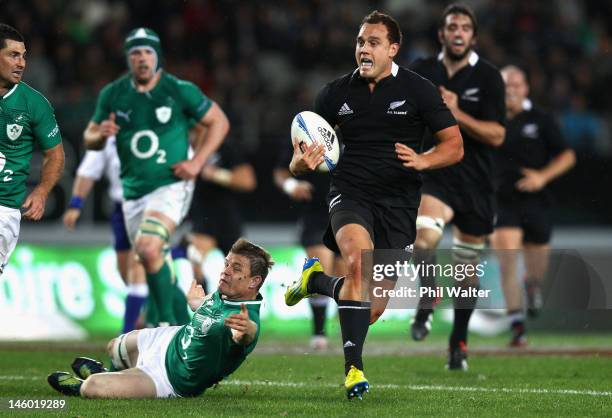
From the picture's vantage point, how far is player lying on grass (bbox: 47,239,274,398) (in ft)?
23.9

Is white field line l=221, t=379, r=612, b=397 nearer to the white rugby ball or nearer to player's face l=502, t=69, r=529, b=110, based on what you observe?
the white rugby ball

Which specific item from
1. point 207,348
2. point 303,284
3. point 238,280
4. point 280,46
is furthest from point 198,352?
point 280,46

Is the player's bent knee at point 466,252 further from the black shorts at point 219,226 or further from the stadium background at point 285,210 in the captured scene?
the black shorts at point 219,226

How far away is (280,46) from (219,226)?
5734mm

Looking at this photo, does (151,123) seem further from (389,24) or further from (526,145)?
(526,145)

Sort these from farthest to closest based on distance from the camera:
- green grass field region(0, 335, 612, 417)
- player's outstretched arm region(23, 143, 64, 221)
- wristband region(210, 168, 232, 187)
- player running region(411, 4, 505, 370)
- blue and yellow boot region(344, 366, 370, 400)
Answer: wristband region(210, 168, 232, 187) < player running region(411, 4, 505, 370) < player's outstretched arm region(23, 143, 64, 221) < blue and yellow boot region(344, 366, 370, 400) < green grass field region(0, 335, 612, 417)

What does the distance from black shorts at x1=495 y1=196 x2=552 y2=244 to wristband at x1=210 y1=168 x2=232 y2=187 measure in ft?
9.69

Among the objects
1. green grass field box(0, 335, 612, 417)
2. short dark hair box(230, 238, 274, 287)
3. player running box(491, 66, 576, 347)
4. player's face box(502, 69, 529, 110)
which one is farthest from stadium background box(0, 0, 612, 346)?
short dark hair box(230, 238, 274, 287)

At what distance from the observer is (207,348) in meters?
7.26

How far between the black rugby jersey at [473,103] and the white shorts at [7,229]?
3553mm

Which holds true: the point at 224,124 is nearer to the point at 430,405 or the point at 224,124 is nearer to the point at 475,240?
the point at 475,240

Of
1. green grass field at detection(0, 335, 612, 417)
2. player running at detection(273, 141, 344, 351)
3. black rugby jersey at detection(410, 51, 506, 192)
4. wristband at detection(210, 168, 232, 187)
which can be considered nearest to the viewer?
green grass field at detection(0, 335, 612, 417)

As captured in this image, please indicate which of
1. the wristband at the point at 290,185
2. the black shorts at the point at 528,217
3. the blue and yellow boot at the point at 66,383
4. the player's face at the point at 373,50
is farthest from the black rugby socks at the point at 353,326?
the black shorts at the point at 528,217

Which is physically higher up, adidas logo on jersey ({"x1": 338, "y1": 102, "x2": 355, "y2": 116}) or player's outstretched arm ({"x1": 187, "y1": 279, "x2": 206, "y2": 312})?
adidas logo on jersey ({"x1": 338, "y1": 102, "x2": 355, "y2": 116})
